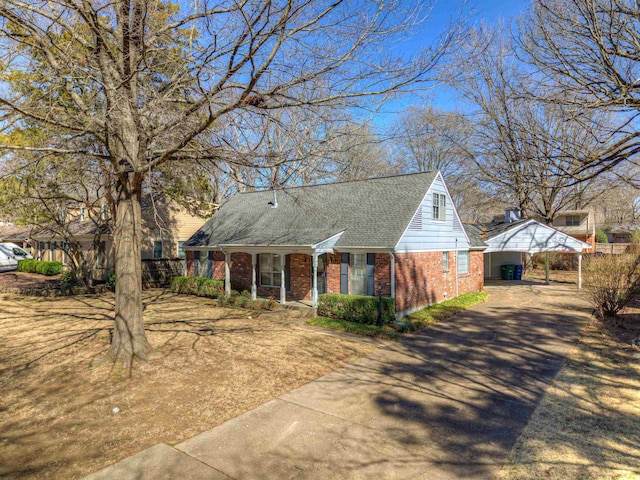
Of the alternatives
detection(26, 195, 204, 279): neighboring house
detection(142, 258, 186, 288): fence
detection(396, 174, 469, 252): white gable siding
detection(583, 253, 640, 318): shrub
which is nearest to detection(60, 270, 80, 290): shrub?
detection(26, 195, 204, 279): neighboring house

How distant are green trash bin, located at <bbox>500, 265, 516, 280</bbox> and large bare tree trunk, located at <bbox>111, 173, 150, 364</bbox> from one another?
2369 cm

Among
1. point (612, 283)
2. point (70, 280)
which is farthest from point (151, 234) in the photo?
point (612, 283)

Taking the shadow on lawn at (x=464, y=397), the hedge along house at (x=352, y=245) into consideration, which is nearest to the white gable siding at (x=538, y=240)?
the hedge along house at (x=352, y=245)

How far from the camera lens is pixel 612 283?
40.0 feet

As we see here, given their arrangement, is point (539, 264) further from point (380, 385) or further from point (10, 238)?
point (10, 238)

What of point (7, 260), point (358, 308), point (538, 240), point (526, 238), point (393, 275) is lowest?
point (358, 308)

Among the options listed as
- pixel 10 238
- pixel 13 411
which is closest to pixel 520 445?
pixel 13 411

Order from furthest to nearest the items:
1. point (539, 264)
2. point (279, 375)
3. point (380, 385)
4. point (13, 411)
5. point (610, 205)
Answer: point (610, 205) < point (539, 264) < point (279, 375) < point (380, 385) < point (13, 411)

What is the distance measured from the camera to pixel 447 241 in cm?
1661

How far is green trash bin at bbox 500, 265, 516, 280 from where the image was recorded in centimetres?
2575

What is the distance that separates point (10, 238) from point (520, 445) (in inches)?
1787

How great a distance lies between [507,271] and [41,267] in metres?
32.8

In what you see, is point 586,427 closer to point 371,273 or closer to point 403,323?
point 403,323

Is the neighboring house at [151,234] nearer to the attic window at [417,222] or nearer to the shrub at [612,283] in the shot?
the attic window at [417,222]
